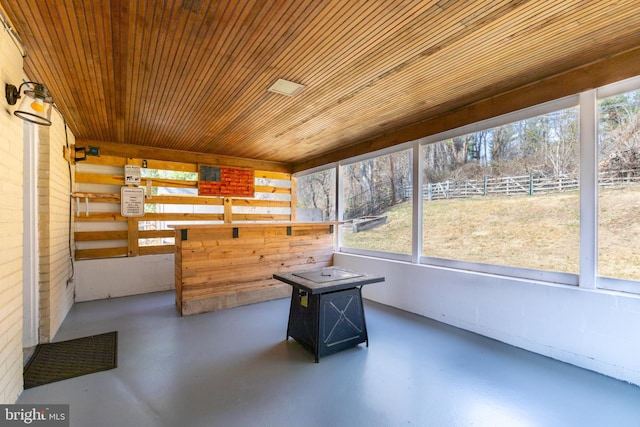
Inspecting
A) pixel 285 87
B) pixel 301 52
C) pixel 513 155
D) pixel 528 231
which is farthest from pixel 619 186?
pixel 285 87

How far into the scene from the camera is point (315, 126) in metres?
4.12

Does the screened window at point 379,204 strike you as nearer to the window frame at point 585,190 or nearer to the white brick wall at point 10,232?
the window frame at point 585,190

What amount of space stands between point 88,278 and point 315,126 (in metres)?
4.30

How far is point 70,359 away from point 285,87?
130 inches

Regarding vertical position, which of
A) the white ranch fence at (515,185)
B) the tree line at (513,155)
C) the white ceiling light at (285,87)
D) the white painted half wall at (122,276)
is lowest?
the white painted half wall at (122,276)

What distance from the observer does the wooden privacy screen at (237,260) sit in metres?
3.86

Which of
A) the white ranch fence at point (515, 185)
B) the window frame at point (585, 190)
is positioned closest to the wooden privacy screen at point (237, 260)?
the white ranch fence at point (515, 185)

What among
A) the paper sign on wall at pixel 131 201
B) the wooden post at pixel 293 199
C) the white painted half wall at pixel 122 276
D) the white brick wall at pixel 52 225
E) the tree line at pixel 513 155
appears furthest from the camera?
the wooden post at pixel 293 199

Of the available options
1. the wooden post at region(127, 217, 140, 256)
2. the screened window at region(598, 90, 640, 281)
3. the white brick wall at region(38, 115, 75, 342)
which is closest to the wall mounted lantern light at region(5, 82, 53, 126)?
the white brick wall at region(38, 115, 75, 342)

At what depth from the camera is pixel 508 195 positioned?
3176 millimetres

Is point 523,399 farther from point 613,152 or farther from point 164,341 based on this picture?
point 164,341

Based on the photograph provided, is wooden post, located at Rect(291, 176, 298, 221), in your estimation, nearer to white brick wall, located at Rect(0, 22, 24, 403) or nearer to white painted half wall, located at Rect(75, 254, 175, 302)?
white painted half wall, located at Rect(75, 254, 175, 302)

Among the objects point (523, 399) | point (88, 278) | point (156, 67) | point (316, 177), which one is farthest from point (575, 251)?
point (88, 278)

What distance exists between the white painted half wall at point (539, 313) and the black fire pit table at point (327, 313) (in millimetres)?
1162
